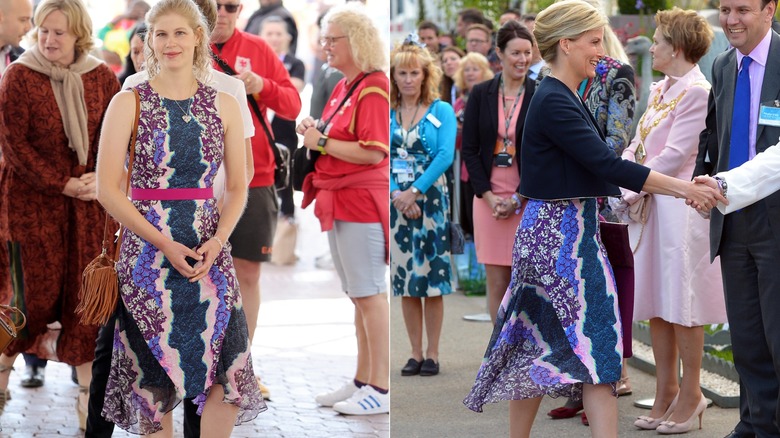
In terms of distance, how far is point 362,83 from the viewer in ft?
18.7

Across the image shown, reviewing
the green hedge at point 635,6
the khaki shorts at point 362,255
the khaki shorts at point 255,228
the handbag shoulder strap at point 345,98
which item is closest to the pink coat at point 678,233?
the khaki shorts at point 362,255

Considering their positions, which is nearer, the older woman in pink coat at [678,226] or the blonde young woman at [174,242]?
the blonde young woman at [174,242]

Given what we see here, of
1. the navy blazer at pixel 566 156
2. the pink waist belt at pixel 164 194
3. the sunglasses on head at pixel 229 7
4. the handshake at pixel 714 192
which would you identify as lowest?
the handshake at pixel 714 192

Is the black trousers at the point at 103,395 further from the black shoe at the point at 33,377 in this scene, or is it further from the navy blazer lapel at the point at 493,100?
the navy blazer lapel at the point at 493,100

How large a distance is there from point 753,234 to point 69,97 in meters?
3.02

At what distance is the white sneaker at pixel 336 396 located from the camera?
610 centimetres

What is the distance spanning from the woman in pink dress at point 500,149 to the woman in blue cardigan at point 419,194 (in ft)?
0.86

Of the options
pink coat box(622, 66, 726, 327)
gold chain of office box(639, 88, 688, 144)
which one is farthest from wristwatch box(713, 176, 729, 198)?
gold chain of office box(639, 88, 688, 144)

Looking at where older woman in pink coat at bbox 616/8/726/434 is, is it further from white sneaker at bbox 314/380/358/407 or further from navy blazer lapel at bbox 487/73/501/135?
white sneaker at bbox 314/380/358/407

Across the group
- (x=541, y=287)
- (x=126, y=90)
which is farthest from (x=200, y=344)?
(x=541, y=287)

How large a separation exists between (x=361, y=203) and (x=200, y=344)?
6.27 ft

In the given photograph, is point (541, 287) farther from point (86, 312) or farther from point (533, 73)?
point (533, 73)

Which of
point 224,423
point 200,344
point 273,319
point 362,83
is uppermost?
point 362,83

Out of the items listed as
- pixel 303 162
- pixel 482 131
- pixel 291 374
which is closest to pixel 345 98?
pixel 303 162
